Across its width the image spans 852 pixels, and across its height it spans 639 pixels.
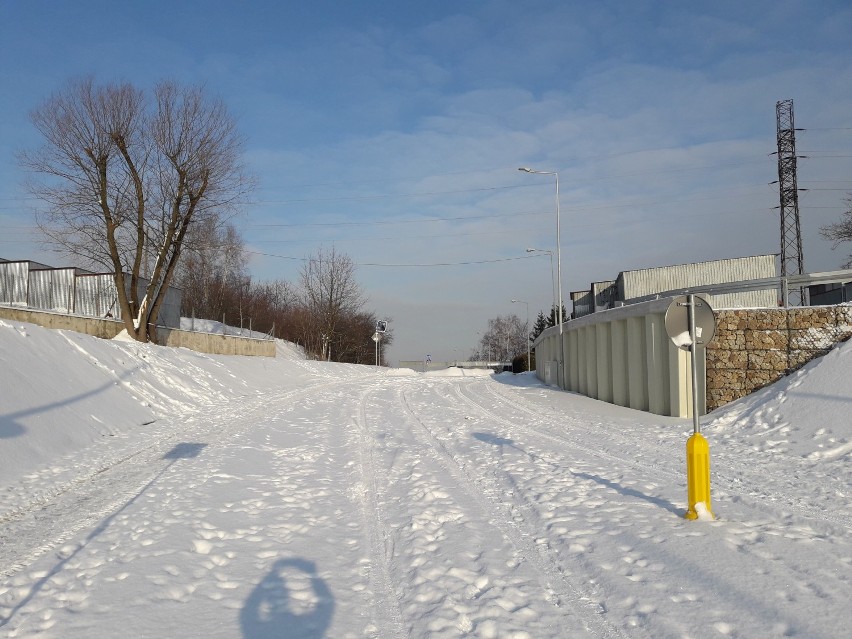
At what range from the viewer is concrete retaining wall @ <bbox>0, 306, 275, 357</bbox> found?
75.5 ft

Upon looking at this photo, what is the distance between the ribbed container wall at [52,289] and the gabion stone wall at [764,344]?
25.6 meters

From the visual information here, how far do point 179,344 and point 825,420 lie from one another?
26.4m

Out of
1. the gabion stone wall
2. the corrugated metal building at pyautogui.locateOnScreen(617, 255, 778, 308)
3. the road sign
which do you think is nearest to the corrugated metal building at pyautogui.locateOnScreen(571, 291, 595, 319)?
the corrugated metal building at pyautogui.locateOnScreen(617, 255, 778, 308)

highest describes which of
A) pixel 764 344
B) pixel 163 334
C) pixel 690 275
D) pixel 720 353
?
pixel 690 275

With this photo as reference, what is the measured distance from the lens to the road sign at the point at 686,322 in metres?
7.27

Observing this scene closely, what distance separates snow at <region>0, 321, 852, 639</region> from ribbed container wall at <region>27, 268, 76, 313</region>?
15.7 metres

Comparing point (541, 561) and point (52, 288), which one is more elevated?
point (52, 288)

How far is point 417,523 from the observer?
7129mm

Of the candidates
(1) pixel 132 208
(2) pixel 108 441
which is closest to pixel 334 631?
(2) pixel 108 441

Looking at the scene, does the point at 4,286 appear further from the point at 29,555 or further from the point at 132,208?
the point at 29,555

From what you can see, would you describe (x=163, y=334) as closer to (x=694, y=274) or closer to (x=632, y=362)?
(x=632, y=362)

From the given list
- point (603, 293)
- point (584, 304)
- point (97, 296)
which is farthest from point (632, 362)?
point (584, 304)

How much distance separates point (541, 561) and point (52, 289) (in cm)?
2938

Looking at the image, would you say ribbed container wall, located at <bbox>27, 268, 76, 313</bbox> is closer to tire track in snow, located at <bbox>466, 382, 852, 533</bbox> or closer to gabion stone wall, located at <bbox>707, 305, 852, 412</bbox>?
tire track in snow, located at <bbox>466, 382, 852, 533</bbox>
